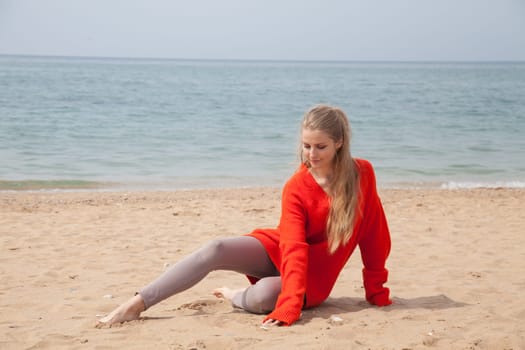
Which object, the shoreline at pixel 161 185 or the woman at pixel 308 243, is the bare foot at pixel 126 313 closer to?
the woman at pixel 308 243

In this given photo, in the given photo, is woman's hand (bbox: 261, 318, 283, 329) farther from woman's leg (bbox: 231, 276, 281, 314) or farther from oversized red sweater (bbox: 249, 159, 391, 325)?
woman's leg (bbox: 231, 276, 281, 314)

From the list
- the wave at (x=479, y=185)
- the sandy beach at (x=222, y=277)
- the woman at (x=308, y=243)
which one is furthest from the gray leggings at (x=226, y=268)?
the wave at (x=479, y=185)

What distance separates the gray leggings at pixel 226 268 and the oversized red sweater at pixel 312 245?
9 centimetres

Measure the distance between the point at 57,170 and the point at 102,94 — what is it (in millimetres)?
20577

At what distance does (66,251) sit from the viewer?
5.94 m

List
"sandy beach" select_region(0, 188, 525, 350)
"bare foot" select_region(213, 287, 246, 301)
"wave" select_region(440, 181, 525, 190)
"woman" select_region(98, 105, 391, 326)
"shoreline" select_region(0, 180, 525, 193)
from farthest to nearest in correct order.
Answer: "wave" select_region(440, 181, 525, 190) < "shoreline" select_region(0, 180, 525, 193) < "bare foot" select_region(213, 287, 246, 301) < "woman" select_region(98, 105, 391, 326) < "sandy beach" select_region(0, 188, 525, 350)

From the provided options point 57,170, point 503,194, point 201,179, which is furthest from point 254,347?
point 57,170

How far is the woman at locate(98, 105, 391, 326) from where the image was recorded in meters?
3.60

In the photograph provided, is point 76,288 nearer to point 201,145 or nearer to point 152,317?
point 152,317

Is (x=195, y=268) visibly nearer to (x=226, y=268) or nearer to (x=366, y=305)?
(x=226, y=268)

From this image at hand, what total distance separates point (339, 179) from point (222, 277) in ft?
6.08

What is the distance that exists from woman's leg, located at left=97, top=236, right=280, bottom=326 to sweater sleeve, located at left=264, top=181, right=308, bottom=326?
225 millimetres

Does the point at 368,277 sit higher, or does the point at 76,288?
the point at 368,277

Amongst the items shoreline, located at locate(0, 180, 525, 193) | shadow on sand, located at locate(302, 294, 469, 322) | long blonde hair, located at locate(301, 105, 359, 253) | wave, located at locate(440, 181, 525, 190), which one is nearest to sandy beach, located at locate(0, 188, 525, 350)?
shadow on sand, located at locate(302, 294, 469, 322)
